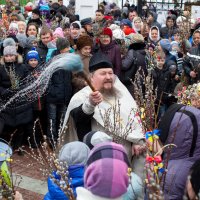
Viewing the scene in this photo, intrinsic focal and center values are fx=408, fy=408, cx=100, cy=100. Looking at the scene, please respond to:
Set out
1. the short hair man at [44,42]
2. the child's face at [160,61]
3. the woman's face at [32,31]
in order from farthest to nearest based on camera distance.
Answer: the woman's face at [32,31], the short hair man at [44,42], the child's face at [160,61]

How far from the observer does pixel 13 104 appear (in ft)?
20.5

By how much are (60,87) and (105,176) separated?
434cm

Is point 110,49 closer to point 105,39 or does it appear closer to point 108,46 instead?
point 108,46

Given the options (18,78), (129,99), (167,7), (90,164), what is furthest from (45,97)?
(167,7)

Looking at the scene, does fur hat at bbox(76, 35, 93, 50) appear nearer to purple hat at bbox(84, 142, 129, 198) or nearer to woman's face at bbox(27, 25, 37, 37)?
woman's face at bbox(27, 25, 37, 37)

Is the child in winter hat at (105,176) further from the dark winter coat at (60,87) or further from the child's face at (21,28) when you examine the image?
the child's face at (21,28)

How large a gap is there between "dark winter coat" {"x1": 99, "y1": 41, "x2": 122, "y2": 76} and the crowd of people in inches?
0.7

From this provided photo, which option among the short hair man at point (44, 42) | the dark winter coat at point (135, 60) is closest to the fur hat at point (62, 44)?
the short hair man at point (44, 42)

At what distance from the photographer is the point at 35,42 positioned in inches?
313

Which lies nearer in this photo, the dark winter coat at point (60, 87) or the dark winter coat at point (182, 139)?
the dark winter coat at point (182, 139)

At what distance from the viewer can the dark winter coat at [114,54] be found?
6750 millimetres

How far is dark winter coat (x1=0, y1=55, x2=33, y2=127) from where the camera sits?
614cm

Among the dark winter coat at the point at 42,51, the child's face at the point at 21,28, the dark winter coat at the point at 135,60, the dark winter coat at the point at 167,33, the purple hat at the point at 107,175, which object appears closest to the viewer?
the purple hat at the point at 107,175

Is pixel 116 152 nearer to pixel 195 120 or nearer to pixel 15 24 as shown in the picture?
pixel 195 120
